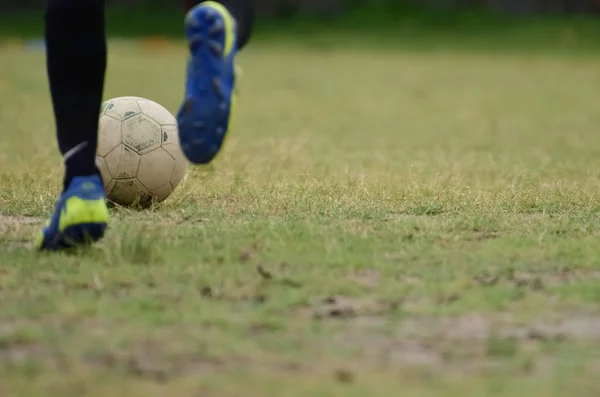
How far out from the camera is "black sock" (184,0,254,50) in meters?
3.27

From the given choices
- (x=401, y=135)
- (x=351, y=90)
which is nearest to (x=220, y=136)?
(x=401, y=135)

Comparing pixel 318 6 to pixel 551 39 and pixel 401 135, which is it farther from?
pixel 401 135

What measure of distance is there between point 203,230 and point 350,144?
4361 millimetres

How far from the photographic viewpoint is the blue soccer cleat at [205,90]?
3064mm

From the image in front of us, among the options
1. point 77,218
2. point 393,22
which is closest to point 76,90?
point 77,218

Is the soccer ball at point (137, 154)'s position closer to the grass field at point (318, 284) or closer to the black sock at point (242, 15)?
the grass field at point (318, 284)

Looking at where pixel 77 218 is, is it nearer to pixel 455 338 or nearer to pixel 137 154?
pixel 137 154

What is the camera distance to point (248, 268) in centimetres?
315

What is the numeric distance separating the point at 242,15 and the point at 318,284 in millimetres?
896

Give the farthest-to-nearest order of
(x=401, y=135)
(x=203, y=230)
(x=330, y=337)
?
(x=401, y=135), (x=203, y=230), (x=330, y=337)

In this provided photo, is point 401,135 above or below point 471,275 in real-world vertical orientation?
below

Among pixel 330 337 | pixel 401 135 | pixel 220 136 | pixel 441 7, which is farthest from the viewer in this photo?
pixel 441 7

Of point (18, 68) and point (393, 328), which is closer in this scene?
point (393, 328)

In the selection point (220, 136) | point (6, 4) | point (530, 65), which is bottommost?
point (6, 4)
